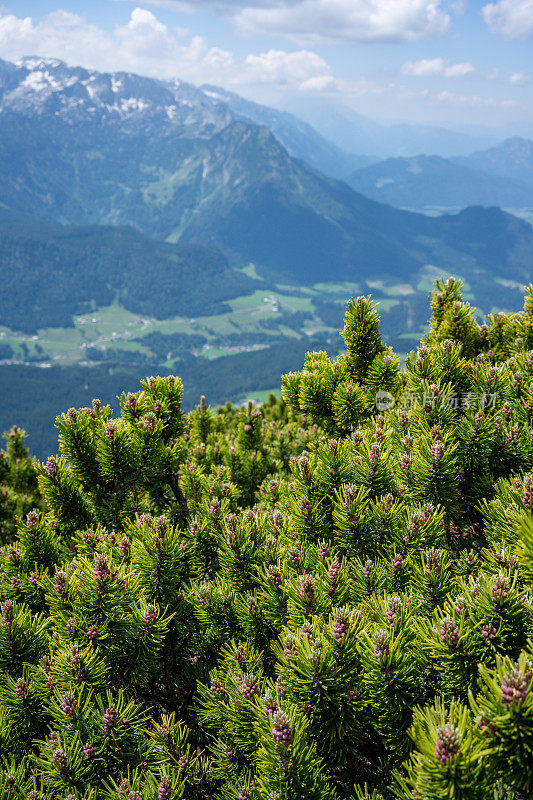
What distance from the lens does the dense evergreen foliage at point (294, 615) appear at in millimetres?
2178

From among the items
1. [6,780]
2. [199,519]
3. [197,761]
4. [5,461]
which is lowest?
[5,461]

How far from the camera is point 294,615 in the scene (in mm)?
2850

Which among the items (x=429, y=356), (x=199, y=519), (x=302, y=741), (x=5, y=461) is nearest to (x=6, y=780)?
(x=302, y=741)

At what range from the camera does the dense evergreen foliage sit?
2.18m

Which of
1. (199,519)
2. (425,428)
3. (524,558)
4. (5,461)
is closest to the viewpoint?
(524,558)

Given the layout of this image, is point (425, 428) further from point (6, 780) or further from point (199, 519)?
point (6, 780)

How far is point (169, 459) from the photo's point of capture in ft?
17.3

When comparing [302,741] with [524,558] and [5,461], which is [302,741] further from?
[5,461]

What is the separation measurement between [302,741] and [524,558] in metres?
1.33

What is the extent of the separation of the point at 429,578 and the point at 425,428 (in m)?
1.56

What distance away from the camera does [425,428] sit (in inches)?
160

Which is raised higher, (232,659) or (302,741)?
(302,741)

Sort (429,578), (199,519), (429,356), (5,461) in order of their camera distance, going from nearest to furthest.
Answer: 1. (429,578)
2. (199,519)
3. (429,356)
4. (5,461)

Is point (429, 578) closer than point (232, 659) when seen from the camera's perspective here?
Yes
